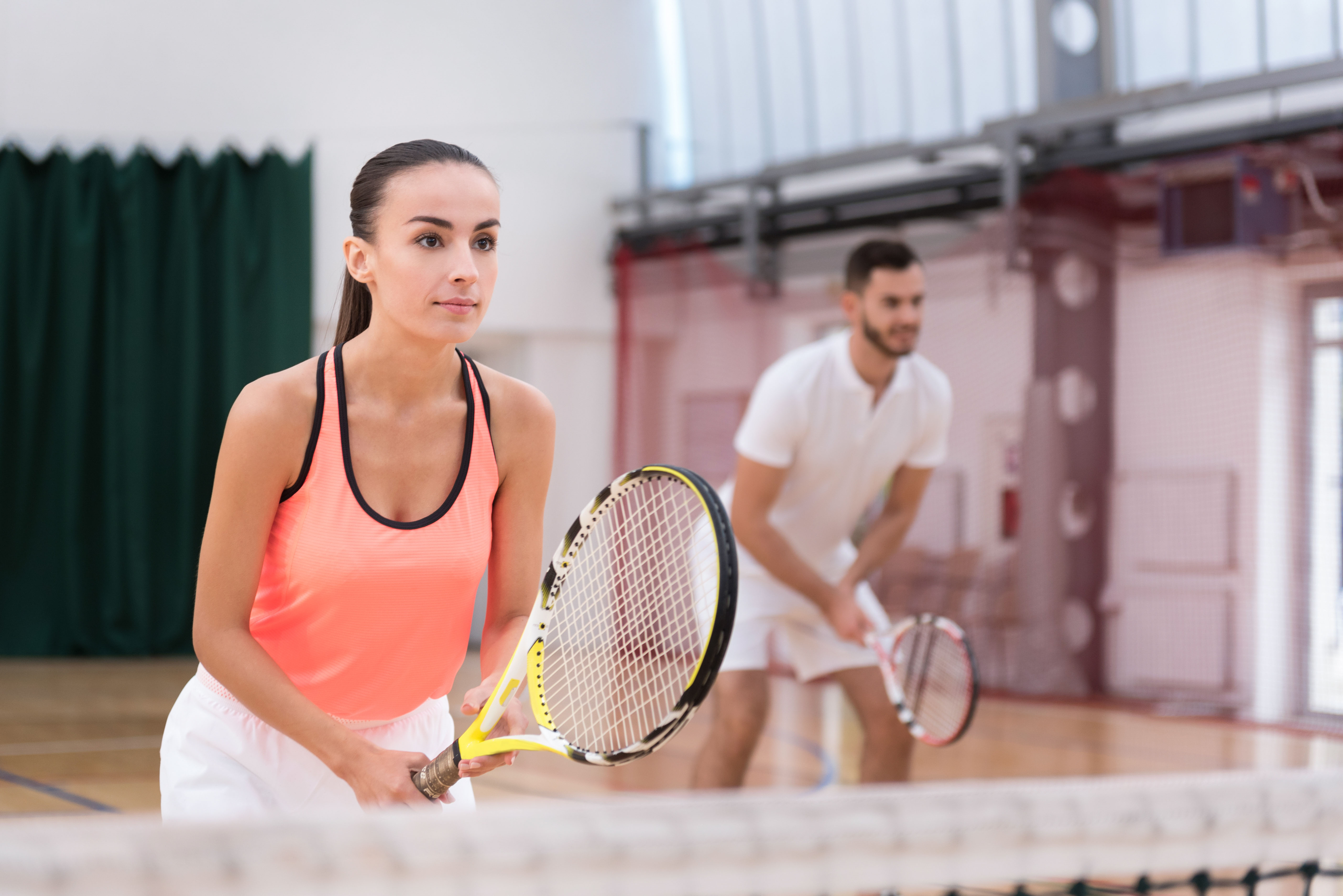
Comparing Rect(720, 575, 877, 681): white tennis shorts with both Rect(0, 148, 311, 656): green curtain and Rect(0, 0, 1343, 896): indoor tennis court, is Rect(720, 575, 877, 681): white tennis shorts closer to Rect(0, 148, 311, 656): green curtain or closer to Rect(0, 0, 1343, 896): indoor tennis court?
Rect(0, 0, 1343, 896): indoor tennis court

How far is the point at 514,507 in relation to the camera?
A: 1.98 meters

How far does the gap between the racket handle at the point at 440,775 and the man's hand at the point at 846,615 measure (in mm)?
2016

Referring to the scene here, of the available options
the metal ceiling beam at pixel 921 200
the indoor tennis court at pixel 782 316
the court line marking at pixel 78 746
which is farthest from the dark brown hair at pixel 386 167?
the metal ceiling beam at pixel 921 200

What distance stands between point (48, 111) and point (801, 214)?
4.44 m

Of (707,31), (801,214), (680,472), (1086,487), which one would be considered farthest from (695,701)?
(707,31)

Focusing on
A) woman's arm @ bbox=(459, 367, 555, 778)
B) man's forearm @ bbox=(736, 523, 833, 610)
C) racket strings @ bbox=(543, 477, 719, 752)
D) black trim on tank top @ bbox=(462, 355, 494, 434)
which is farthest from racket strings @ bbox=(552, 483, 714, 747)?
man's forearm @ bbox=(736, 523, 833, 610)

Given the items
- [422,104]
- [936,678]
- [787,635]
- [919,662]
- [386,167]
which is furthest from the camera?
[422,104]

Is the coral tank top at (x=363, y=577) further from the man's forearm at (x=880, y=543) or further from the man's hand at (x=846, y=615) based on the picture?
the man's forearm at (x=880, y=543)

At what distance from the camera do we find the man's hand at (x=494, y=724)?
5.58 feet

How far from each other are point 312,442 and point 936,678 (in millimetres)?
3832

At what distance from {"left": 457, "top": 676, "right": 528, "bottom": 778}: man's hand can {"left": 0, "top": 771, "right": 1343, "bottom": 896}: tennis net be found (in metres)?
0.39

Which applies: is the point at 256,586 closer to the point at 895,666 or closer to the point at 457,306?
the point at 457,306

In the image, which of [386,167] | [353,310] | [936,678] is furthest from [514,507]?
[936,678]

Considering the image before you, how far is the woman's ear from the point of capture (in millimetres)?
1852
